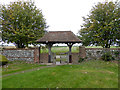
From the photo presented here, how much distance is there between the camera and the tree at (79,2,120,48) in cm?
1383

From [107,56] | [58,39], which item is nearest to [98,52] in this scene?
[107,56]

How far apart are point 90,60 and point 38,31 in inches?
436

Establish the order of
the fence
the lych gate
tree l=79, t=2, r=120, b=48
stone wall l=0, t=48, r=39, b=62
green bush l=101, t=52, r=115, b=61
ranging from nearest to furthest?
1. the lych gate
2. green bush l=101, t=52, r=115, b=61
3. the fence
4. stone wall l=0, t=48, r=39, b=62
5. tree l=79, t=2, r=120, b=48

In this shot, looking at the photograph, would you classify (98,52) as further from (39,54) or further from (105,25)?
(39,54)

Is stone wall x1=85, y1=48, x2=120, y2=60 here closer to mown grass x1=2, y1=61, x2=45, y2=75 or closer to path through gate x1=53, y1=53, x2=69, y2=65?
path through gate x1=53, y1=53, x2=69, y2=65

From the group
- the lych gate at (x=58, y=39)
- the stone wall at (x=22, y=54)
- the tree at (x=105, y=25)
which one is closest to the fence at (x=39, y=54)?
the stone wall at (x=22, y=54)

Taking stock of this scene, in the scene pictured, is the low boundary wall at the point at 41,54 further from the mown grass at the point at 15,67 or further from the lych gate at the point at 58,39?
the mown grass at the point at 15,67

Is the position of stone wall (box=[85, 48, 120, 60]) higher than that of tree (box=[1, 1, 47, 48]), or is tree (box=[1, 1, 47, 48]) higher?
tree (box=[1, 1, 47, 48])

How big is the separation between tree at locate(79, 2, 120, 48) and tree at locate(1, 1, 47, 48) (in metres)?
10.1

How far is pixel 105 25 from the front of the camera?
14305 millimetres

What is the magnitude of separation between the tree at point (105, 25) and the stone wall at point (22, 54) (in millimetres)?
9380

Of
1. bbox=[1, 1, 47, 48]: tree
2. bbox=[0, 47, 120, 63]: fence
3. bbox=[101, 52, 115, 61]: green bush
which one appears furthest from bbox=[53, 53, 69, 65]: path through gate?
bbox=[1, 1, 47, 48]: tree

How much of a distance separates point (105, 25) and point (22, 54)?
14.0 meters

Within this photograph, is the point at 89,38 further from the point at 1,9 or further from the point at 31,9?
the point at 1,9
